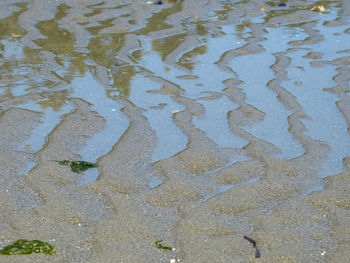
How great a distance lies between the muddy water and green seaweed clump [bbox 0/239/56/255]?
3 centimetres

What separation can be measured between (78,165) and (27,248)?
0.84m

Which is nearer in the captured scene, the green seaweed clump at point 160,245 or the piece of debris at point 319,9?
the green seaweed clump at point 160,245

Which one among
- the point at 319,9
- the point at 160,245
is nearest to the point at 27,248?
the point at 160,245

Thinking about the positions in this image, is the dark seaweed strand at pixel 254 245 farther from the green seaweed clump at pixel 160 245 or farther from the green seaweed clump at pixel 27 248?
the green seaweed clump at pixel 27 248

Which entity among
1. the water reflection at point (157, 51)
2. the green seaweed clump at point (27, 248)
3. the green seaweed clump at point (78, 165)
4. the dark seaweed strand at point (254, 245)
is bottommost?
the water reflection at point (157, 51)

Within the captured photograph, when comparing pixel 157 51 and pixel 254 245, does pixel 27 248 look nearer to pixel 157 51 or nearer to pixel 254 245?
pixel 254 245

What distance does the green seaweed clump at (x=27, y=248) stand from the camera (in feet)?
7.77

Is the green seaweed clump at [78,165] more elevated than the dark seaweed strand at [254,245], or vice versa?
the dark seaweed strand at [254,245]

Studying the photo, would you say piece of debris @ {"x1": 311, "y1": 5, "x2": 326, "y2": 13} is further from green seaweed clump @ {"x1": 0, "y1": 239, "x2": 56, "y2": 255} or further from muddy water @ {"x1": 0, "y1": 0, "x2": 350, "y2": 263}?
green seaweed clump @ {"x1": 0, "y1": 239, "x2": 56, "y2": 255}

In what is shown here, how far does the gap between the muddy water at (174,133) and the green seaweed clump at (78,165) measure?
43mm

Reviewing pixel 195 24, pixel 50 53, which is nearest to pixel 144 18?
pixel 195 24

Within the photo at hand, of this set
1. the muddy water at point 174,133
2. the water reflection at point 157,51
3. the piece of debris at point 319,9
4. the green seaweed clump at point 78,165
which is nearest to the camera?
the muddy water at point 174,133

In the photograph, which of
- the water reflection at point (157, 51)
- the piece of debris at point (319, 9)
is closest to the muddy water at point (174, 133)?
the water reflection at point (157, 51)

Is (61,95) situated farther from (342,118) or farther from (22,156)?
(342,118)
